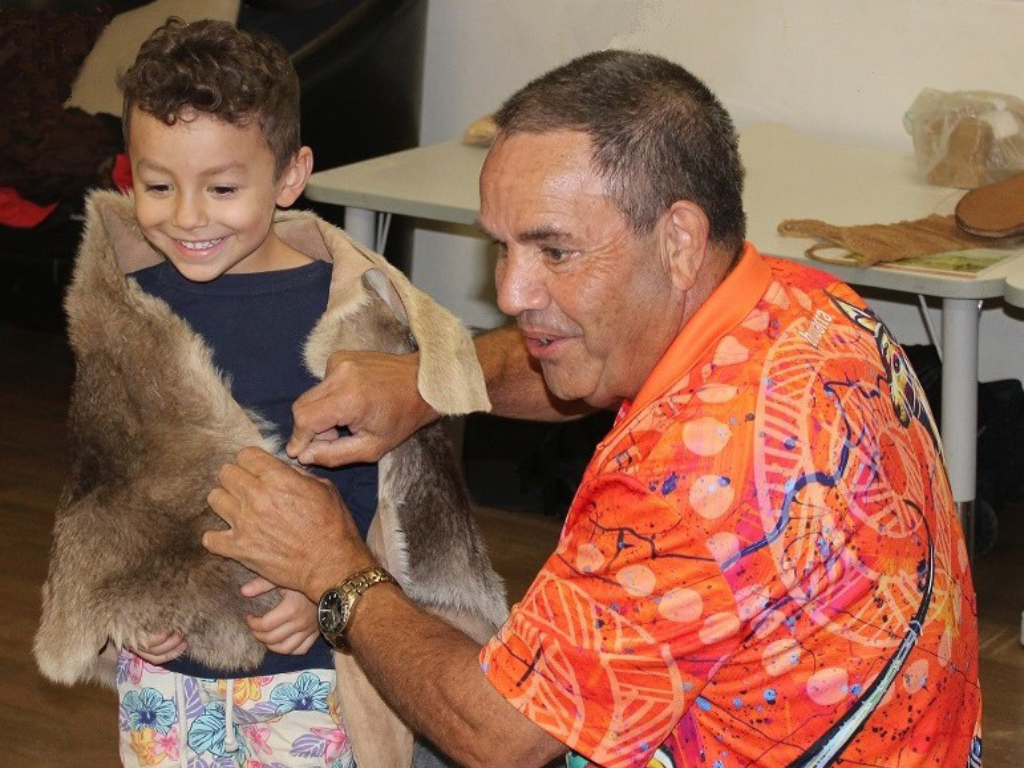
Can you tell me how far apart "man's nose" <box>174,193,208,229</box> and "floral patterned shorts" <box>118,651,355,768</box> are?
22.0 inches

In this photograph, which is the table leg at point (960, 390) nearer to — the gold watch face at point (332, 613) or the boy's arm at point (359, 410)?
the boy's arm at point (359, 410)

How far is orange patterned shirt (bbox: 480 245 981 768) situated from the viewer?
5.02 feet

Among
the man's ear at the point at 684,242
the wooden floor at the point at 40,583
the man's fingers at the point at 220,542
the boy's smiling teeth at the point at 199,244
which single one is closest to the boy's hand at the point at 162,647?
the man's fingers at the point at 220,542

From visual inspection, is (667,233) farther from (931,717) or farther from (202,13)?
(202,13)

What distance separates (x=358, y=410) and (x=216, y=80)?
0.42 m

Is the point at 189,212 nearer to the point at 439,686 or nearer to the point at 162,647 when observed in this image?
the point at 162,647

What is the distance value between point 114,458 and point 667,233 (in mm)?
742

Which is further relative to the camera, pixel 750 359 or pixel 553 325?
pixel 553 325

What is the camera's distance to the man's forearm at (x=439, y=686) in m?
1.61

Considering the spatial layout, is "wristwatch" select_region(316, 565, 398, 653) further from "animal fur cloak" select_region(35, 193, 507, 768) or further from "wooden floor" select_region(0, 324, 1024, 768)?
"wooden floor" select_region(0, 324, 1024, 768)

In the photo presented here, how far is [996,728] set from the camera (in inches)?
125

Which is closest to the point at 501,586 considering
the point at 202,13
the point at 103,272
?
the point at 103,272

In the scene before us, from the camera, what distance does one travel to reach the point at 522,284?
1.71 meters

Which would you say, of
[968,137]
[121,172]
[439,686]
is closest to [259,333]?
[439,686]
